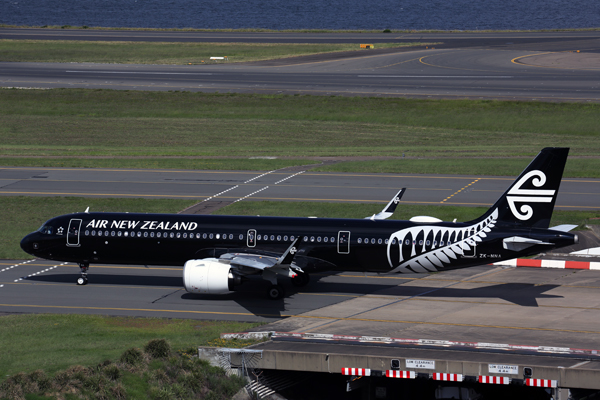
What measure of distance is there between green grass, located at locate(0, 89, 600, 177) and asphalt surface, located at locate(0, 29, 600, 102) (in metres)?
6.83

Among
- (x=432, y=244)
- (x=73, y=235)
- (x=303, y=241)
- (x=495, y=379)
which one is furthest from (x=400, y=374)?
(x=73, y=235)

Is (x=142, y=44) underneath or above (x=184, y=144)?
above

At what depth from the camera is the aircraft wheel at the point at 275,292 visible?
41.8 metres

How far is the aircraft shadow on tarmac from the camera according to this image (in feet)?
135

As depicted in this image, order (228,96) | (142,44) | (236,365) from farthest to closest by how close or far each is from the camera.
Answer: (142,44) < (228,96) < (236,365)

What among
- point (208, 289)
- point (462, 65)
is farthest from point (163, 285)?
point (462, 65)

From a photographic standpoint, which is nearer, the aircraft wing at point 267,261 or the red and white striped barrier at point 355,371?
the red and white striped barrier at point 355,371

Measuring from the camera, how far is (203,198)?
65.6 meters

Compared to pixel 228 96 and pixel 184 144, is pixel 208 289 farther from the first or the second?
pixel 228 96

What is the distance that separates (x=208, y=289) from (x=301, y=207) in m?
22.8

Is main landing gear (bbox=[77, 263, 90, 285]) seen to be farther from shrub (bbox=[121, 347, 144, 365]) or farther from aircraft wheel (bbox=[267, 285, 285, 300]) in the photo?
shrub (bbox=[121, 347, 144, 365])

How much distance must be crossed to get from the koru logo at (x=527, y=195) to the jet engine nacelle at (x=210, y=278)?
15577mm

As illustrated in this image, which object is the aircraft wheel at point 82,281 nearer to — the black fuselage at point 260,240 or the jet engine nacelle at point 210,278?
the black fuselage at point 260,240

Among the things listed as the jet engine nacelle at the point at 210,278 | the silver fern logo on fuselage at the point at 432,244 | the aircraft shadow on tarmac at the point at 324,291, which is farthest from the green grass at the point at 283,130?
the jet engine nacelle at the point at 210,278
